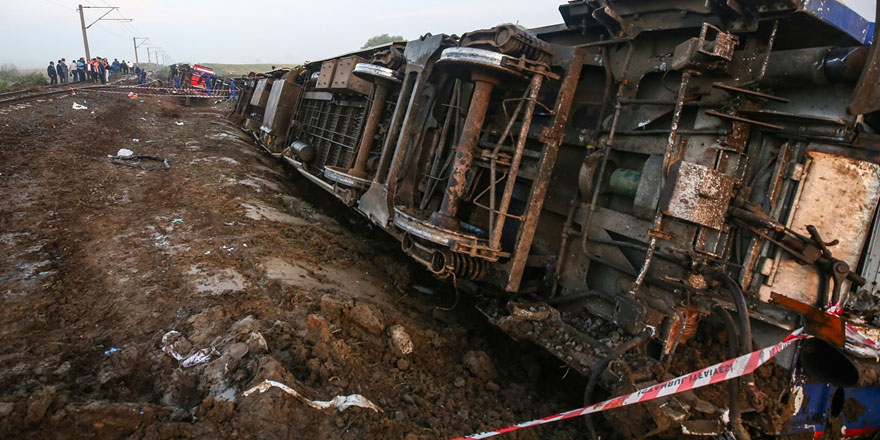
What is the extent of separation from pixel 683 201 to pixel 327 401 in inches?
110

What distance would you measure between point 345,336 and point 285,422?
1.18 meters

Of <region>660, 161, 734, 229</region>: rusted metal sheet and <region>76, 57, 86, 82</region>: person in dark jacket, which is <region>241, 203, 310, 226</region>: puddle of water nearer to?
<region>660, 161, 734, 229</region>: rusted metal sheet

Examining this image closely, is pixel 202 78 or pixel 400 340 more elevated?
pixel 202 78

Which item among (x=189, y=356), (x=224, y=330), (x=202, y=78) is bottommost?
(x=189, y=356)

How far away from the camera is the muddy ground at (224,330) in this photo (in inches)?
107

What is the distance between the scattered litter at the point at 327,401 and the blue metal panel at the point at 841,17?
386 centimetres

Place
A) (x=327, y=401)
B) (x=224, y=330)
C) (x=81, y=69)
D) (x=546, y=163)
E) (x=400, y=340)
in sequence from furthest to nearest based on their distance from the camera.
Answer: (x=81, y=69)
(x=546, y=163)
(x=400, y=340)
(x=224, y=330)
(x=327, y=401)

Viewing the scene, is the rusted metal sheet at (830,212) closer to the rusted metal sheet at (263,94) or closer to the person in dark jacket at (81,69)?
the rusted metal sheet at (263,94)

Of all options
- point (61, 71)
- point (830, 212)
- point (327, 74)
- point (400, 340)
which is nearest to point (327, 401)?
point (400, 340)

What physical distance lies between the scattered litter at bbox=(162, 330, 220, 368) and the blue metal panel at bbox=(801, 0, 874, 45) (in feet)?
15.2

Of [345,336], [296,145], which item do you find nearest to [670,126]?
[345,336]

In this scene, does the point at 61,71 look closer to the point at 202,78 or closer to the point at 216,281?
the point at 202,78

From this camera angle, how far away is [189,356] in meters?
3.24

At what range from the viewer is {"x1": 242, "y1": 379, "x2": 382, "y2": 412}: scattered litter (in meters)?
2.80
